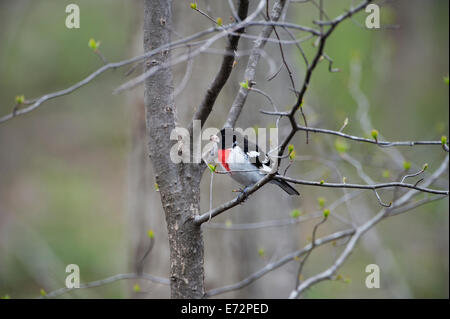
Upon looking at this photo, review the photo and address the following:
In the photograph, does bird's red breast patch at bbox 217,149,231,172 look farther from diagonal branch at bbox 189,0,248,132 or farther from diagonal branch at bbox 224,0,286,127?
diagonal branch at bbox 189,0,248,132

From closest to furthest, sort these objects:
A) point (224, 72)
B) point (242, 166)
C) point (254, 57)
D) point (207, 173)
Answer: point (224, 72) → point (254, 57) → point (242, 166) → point (207, 173)

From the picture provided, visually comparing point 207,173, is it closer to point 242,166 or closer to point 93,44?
point 242,166

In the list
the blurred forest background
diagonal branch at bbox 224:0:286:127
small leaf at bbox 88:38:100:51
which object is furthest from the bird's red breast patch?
small leaf at bbox 88:38:100:51

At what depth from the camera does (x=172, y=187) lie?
202 centimetres

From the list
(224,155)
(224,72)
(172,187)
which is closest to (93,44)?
(224,72)

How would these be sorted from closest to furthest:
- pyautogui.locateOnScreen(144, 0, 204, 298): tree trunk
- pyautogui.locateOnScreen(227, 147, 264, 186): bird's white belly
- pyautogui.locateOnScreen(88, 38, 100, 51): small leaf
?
pyautogui.locateOnScreen(144, 0, 204, 298): tree trunk < pyautogui.locateOnScreen(88, 38, 100, 51): small leaf < pyautogui.locateOnScreen(227, 147, 264, 186): bird's white belly

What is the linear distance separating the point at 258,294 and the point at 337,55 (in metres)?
3.10

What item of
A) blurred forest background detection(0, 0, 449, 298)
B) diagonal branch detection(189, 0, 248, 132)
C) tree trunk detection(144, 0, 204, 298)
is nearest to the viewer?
diagonal branch detection(189, 0, 248, 132)

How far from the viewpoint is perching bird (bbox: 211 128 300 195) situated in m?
2.75

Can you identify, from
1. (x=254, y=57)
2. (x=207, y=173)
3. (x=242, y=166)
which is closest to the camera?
(x=254, y=57)

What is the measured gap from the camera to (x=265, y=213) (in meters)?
4.02

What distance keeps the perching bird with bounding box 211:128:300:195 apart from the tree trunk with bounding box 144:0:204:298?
A: 0.71m

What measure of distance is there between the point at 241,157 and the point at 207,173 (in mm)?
850
